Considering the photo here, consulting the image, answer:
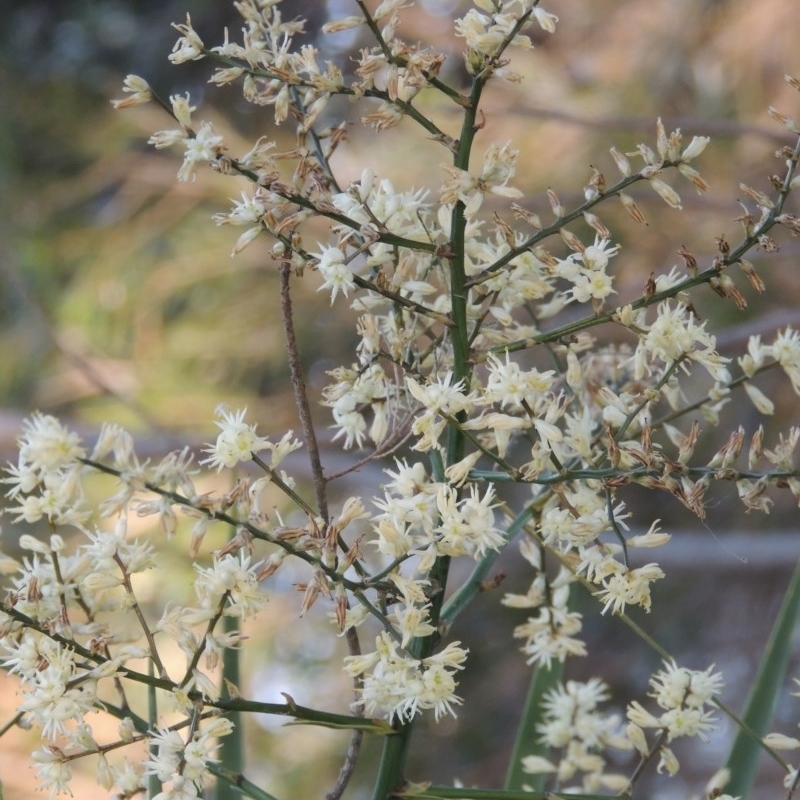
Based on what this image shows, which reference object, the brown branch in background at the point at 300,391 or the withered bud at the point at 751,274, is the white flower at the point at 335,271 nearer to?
the brown branch in background at the point at 300,391

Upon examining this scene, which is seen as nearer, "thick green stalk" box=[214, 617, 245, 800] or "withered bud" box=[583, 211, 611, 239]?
"withered bud" box=[583, 211, 611, 239]

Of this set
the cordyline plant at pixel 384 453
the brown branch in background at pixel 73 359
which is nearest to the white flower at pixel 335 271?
the cordyline plant at pixel 384 453

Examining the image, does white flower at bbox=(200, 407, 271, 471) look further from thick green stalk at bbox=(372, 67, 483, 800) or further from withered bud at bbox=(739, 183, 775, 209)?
withered bud at bbox=(739, 183, 775, 209)

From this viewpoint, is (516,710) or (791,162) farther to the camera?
(516,710)

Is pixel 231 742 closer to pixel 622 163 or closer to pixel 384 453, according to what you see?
pixel 384 453

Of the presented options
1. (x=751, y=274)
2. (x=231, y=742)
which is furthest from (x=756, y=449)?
(x=231, y=742)

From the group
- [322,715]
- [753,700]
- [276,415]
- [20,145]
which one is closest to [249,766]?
[276,415]

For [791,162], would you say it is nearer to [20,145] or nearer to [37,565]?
[37,565]

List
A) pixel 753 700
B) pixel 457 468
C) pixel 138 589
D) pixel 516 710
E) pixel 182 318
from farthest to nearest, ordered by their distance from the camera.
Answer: pixel 182 318, pixel 516 710, pixel 138 589, pixel 753 700, pixel 457 468

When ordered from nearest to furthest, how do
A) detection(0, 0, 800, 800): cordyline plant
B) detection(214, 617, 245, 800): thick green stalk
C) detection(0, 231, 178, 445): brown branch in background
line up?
detection(0, 0, 800, 800): cordyline plant → detection(214, 617, 245, 800): thick green stalk → detection(0, 231, 178, 445): brown branch in background

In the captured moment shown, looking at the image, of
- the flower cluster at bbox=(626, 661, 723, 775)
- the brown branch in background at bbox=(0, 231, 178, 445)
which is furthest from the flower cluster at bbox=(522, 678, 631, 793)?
the brown branch in background at bbox=(0, 231, 178, 445)

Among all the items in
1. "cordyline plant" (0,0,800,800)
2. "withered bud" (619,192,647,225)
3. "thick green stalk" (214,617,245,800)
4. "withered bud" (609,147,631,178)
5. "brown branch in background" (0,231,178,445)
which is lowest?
"thick green stalk" (214,617,245,800)
